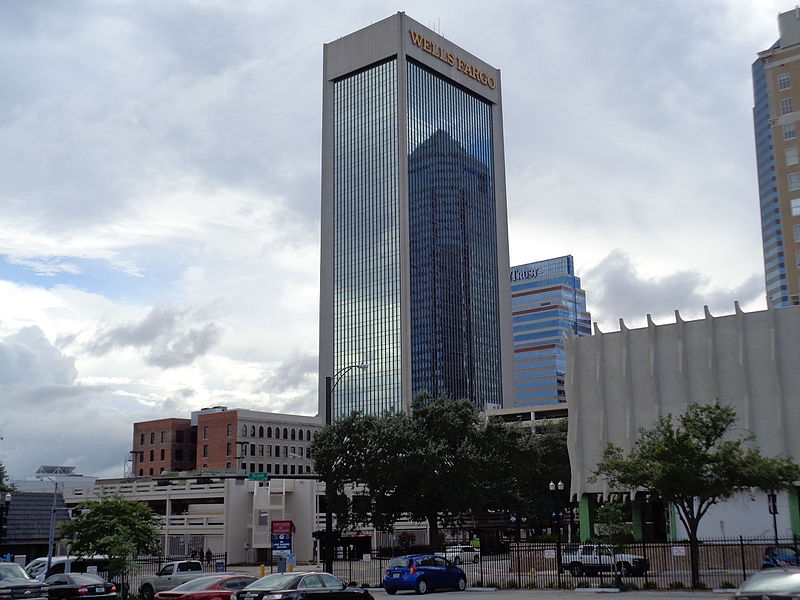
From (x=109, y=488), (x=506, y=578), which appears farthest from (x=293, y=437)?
(x=506, y=578)

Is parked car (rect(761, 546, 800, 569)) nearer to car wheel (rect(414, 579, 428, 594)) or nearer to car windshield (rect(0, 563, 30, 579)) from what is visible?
car wheel (rect(414, 579, 428, 594))

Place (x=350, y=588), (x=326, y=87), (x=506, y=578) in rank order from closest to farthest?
(x=350, y=588) → (x=506, y=578) → (x=326, y=87)

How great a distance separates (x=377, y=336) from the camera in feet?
569

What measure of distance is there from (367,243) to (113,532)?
140065 millimetres

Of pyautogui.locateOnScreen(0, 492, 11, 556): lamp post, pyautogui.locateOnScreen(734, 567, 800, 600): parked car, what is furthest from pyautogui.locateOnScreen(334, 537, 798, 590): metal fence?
pyautogui.locateOnScreen(0, 492, 11, 556): lamp post

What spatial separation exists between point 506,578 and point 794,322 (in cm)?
2602

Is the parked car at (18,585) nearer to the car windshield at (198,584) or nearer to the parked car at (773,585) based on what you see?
the car windshield at (198,584)

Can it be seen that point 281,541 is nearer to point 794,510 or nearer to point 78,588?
point 78,588

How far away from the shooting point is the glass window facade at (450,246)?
174250 millimetres

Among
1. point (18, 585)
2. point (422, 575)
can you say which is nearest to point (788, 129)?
point (422, 575)

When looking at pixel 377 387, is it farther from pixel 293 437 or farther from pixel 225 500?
pixel 225 500

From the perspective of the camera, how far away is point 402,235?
570 ft

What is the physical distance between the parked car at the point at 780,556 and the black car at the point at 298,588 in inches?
692

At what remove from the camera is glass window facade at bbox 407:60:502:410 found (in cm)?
17425
